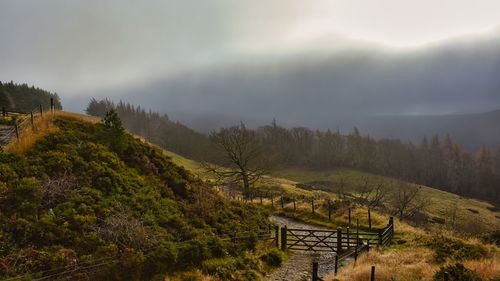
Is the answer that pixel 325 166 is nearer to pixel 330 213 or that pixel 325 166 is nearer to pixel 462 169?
pixel 462 169

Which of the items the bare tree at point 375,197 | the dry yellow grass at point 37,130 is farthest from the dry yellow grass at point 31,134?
the bare tree at point 375,197

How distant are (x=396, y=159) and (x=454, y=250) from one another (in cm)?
14235

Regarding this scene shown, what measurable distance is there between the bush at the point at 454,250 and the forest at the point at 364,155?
103631 mm

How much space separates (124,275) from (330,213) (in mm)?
28838

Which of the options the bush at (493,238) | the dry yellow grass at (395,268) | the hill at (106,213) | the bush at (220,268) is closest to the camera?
the dry yellow grass at (395,268)

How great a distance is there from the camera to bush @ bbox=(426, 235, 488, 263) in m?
21.8

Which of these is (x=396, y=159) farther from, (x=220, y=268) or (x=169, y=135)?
(x=220, y=268)

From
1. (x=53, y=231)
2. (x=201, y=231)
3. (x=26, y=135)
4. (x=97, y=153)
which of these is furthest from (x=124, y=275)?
(x=26, y=135)

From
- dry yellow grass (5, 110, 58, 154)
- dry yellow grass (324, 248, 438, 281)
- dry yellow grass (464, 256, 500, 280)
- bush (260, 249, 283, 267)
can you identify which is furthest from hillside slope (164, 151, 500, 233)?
dry yellow grass (464, 256, 500, 280)

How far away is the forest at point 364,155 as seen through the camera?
137 meters

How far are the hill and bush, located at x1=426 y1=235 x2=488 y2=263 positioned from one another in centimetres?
1166

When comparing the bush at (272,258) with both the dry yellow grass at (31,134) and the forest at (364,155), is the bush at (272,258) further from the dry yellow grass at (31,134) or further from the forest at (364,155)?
the forest at (364,155)

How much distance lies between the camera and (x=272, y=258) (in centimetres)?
2492

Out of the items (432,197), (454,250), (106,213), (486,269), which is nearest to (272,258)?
(106,213)
